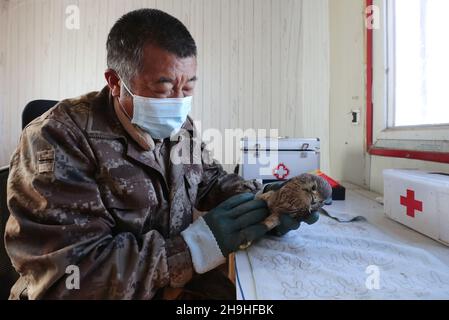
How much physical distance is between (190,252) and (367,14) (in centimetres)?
142

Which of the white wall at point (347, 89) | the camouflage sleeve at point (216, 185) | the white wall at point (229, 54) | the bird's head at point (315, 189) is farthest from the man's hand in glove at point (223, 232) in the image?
the white wall at point (229, 54)

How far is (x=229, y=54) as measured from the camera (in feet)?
6.36

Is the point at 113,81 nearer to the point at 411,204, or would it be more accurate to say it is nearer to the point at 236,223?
the point at 236,223

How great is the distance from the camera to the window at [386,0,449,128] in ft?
3.20

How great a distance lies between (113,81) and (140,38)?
0.45ft

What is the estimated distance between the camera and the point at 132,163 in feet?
2.30

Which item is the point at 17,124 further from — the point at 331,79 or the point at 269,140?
the point at 331,79

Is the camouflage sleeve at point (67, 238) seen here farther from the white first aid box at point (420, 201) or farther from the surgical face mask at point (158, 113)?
the white first aid box at point (420, 201)

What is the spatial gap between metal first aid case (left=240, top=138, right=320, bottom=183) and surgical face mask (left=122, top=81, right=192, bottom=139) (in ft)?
1.96

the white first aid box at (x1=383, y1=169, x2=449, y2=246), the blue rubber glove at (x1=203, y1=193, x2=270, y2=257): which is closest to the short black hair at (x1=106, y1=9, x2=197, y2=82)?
the blue rubber glove at (x1=203, y1=193, x2=270, y2=257)

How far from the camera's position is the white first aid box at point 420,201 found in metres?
0.65

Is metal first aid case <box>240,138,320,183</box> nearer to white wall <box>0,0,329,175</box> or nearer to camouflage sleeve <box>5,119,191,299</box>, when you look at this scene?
white wall <box>0,0,329,175</box>

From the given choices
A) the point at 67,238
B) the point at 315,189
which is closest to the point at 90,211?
the point at 67,238

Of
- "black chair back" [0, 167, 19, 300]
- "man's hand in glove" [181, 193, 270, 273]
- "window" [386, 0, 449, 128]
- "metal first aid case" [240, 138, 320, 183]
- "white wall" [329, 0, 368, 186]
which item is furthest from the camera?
"white wall" [329, 0, 368, 186]
